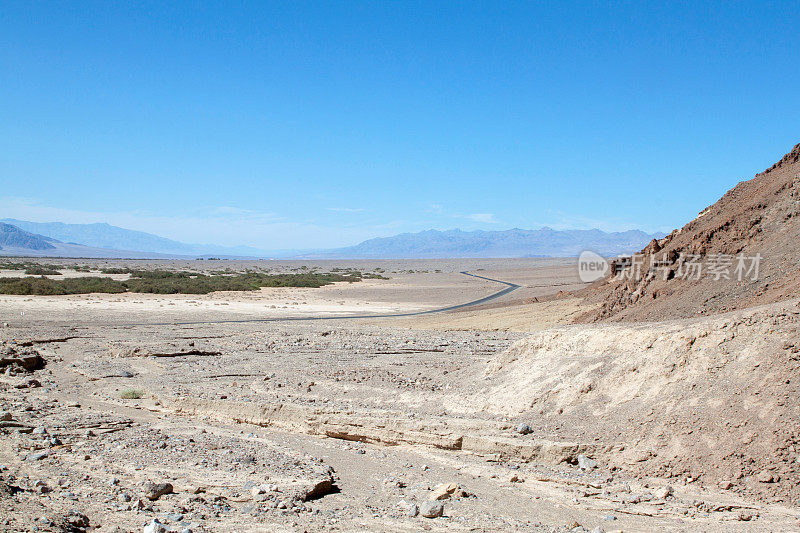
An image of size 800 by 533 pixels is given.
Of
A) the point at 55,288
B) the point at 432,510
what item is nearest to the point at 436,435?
the point at 432,510

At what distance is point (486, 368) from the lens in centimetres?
1161

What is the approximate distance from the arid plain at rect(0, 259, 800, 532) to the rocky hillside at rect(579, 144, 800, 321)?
647 centimetres

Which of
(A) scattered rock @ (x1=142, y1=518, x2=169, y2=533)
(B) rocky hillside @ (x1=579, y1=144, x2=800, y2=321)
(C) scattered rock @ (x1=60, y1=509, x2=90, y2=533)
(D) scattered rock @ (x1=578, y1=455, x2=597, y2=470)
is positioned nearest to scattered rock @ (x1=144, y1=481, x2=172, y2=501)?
(C) scattered rock @ (x1=60, y1=509, x2=90, y2=533)

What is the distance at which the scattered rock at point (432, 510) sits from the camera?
6280 mm

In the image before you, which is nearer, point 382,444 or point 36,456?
point 36,456

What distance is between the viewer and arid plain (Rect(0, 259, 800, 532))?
20.5 feet

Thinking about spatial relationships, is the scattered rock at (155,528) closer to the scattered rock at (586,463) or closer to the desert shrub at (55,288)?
the scattered rock at (586,463)

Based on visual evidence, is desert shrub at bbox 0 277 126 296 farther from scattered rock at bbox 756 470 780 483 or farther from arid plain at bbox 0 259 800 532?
scattered rock at bbox 756 470 780 483

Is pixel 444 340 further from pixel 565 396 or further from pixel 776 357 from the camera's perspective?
pixel 776 357

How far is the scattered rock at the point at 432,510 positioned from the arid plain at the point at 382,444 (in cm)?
2

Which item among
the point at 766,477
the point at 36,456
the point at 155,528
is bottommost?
the point at 36,456

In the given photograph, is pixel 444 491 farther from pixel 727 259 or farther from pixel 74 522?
pixel 727 259

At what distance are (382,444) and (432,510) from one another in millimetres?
2952

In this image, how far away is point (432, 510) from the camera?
629 centimetres
